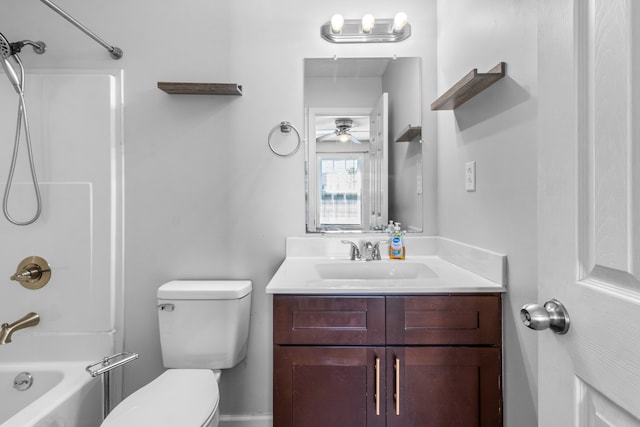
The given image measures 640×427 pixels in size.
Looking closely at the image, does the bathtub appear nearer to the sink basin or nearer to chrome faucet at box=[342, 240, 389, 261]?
the sink basin

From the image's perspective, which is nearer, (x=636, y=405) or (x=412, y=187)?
(x=636, y=405)

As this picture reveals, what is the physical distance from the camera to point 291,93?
1.87m

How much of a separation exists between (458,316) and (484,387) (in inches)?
9.8

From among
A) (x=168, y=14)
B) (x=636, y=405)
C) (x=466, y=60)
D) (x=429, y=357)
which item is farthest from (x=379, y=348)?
(x=168, y=14)

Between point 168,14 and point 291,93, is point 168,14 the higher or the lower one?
the higher one

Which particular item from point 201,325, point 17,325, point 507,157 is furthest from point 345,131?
point 17,325

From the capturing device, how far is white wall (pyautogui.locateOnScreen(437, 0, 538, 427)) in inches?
43.8

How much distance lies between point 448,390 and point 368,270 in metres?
0.60

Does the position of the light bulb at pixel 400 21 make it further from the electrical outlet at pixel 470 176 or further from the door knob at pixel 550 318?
the door knob at pixel 550 318

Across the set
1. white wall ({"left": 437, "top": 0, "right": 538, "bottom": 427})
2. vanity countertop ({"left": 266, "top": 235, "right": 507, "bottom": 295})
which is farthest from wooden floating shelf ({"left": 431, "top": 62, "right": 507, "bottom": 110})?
vanity countertop ({"left": 266, "top": 235, "right": 507, "bottom": 295})

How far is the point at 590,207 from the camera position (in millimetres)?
579

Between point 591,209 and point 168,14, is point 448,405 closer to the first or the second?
point 591,209

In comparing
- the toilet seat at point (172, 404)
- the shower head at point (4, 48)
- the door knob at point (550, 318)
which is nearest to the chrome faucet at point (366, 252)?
the toilet seat at point (172, 404)

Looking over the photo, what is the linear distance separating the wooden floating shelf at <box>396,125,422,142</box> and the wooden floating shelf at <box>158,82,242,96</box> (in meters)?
0.83
